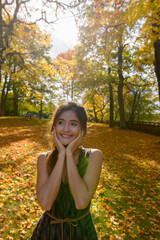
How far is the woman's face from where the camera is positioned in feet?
4.92

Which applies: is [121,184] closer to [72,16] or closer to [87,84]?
[72,16]

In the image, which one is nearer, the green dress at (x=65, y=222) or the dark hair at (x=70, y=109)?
the green dress at (x=65, y=222)

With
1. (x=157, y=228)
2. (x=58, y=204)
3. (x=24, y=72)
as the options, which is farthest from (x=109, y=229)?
(x=24, y=72)

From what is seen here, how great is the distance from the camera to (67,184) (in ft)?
4.92

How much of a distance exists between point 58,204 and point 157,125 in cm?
1760

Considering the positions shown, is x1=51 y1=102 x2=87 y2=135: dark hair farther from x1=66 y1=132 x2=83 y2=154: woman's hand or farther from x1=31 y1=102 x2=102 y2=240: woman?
x1=66 y1=132 x2=83 y2=154: woman's hand

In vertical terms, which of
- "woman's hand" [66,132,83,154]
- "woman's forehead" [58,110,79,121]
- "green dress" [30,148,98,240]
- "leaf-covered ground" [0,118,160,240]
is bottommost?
"leaf-covered ground" [0,118,160,240]

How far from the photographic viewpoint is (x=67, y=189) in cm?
149

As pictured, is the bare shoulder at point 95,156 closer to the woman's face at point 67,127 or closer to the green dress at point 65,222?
the green dress at point 65,222

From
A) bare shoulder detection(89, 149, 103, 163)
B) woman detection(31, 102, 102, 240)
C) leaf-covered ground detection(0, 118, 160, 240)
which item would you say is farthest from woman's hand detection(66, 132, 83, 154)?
leaf-covered ground detection(0, 118, 160, 240)

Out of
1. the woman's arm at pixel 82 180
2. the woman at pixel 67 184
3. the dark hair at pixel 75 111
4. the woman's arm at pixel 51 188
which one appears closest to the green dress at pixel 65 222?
the woman at pixel 67 184

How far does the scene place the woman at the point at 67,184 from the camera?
128 centimetres

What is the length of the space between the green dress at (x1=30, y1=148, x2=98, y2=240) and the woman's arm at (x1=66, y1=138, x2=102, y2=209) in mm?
117

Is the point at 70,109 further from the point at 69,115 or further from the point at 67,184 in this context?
the point at 67,184
